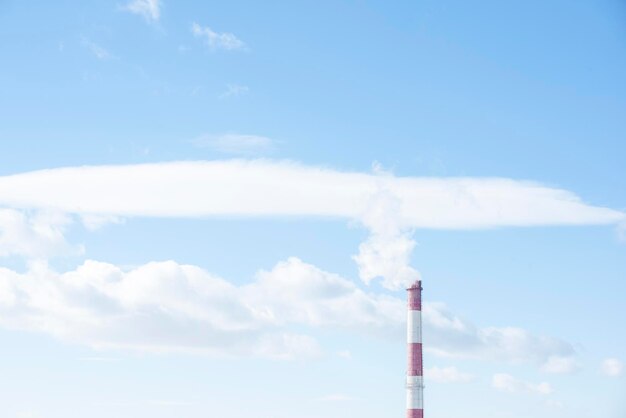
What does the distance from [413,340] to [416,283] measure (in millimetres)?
5940

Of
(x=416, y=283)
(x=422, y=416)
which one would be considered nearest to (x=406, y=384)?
(x=422, y=416)

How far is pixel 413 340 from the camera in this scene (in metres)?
95.2

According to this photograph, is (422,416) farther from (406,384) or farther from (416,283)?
(416,283)

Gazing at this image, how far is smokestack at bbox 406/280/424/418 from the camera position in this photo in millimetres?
94625

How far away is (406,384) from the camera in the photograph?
95.0m

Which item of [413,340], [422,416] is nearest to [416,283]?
[413,340]

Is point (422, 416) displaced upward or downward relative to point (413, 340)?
downward

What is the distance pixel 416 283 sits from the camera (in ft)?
323

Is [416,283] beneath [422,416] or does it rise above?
above

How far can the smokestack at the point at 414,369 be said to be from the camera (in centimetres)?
9462

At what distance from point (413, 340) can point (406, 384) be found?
4.04 meters

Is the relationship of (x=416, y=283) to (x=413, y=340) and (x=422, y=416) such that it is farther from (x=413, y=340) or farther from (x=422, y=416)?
(x=422, y=416)

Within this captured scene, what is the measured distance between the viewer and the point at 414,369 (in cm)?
9481
